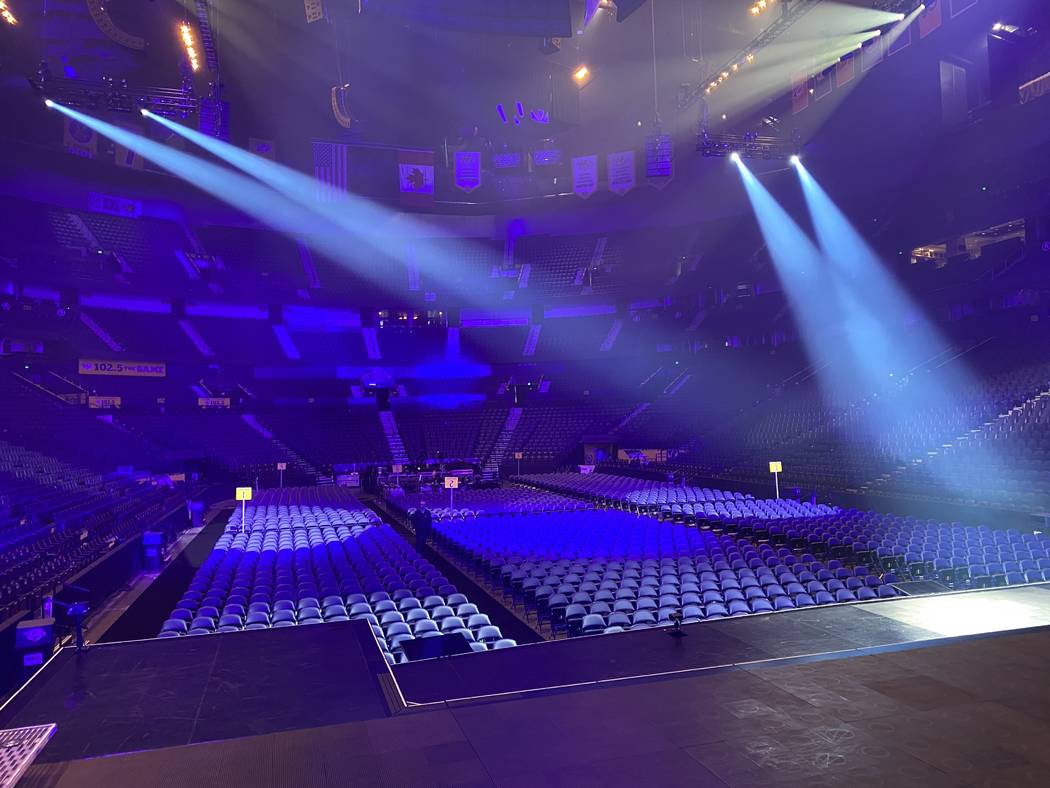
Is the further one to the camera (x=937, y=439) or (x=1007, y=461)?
(x=937, y=439)

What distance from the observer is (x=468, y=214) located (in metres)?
36.1

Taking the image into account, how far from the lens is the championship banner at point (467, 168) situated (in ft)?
113

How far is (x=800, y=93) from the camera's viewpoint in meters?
27.6

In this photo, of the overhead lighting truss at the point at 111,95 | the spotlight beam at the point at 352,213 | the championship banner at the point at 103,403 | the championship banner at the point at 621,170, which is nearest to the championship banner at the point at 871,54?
the championship banner at the point at 621,170

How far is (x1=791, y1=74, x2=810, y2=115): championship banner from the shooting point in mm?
27344

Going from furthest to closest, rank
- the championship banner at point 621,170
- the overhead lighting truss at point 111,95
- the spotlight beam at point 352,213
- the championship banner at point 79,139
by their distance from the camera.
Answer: the championship banner at point 621,170
the spotlight beam at point 352,213
the championship banner at point 79,139
the overhead lighting truss at point 111,95

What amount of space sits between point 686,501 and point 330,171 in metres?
23.0

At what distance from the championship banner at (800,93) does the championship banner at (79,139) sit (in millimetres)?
28496

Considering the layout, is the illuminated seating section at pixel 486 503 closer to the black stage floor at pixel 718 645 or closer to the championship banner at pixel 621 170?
the championship banner at pixel 621 170

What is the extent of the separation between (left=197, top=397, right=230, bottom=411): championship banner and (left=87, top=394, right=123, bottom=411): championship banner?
411 centimetres

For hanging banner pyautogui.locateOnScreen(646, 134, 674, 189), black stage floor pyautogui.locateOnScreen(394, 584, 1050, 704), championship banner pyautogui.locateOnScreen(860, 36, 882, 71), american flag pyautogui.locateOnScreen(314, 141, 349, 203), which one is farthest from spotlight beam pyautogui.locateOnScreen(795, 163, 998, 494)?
black stage floor pyautogui.locateOnScreen(394, 584, 1050, 704)

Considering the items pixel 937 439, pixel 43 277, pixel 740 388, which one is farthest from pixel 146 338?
pixel 937 439

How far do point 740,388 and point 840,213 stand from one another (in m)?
13.6

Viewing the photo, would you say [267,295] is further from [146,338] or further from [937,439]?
[937,439]
